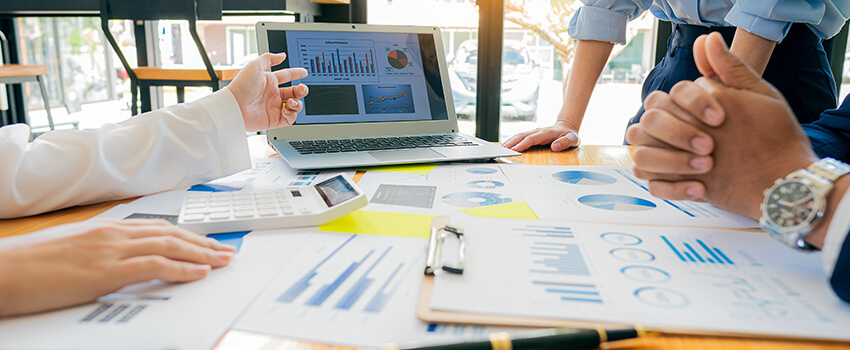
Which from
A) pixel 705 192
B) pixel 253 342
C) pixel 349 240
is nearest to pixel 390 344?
pixel 253 342

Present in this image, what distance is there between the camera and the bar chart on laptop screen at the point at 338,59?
104 centimetres

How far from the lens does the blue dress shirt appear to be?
808mm

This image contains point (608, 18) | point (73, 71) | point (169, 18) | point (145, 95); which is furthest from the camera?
point (73, 71)

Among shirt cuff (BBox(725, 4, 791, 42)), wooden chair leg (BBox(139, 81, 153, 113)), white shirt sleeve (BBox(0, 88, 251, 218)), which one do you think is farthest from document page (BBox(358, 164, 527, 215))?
wooden chair leg (BBox(139, 81, 153, 113))

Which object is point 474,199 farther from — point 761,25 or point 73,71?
point 73,71

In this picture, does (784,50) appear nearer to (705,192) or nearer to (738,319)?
(705,192)

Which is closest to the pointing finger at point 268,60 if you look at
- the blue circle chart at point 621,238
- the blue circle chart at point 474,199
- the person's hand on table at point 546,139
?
the blue circle chart at point 474,199

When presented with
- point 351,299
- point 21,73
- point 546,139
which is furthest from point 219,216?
point 21,73

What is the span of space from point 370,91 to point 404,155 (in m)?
0.23

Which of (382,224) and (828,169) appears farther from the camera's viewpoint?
(382,224)

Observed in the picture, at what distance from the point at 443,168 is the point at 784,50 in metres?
0.69

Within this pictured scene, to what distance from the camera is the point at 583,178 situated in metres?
0.79

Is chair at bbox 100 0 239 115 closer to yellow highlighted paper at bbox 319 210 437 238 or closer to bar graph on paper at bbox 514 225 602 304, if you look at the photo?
yellow highlighted paper at bbox 319 210 437 238

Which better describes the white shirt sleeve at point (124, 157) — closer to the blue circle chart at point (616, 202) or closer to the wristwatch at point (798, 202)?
the blue circle chart at point (616, 202)
